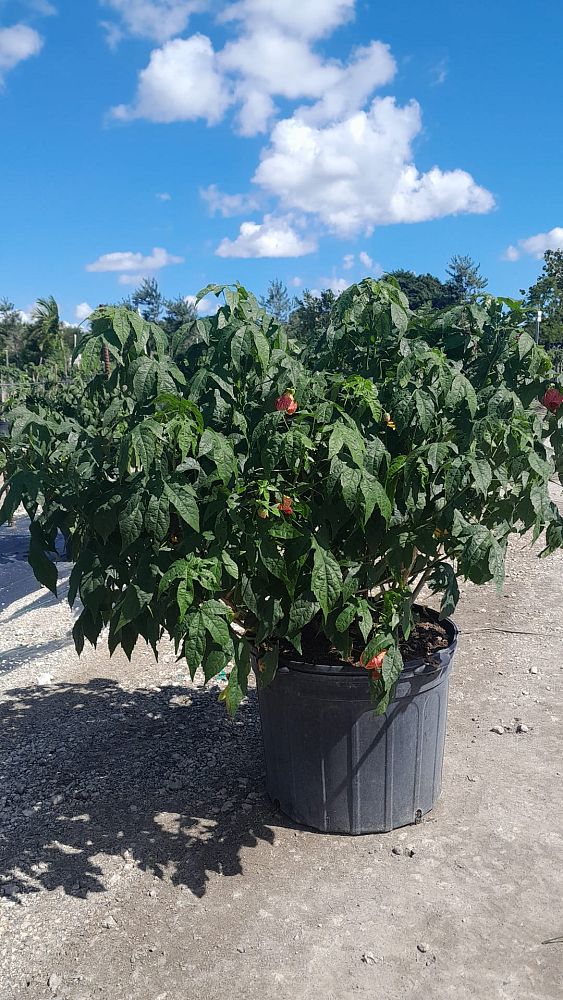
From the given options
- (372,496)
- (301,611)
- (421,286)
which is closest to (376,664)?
(301,611)

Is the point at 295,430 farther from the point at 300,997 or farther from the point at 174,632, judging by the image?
the point at 300,997

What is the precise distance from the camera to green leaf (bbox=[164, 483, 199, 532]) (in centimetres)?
199

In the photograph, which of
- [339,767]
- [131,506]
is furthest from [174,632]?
[339,767]

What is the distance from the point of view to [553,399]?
2.41 meters

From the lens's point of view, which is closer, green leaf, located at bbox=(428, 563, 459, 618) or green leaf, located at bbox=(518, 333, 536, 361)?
green leaf, located at bbox=(518, 333, 536, 361)

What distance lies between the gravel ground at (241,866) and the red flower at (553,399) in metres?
1.60

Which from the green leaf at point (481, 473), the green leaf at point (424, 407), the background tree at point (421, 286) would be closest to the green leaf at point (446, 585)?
the green leaf at point (481, 473)

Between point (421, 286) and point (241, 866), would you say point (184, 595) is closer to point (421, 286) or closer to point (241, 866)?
point (241, 866)

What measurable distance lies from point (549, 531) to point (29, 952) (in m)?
2.14

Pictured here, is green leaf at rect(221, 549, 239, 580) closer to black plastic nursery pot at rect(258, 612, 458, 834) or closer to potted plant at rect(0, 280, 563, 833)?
potted plant at rect(0, 280, 563, 833)

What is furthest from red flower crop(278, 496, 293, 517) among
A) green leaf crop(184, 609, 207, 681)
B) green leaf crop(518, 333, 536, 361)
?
green leaf crop(518, 333, 536, 361)

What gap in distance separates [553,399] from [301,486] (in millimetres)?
872

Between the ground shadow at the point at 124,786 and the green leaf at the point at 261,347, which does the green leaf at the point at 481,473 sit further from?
the ground shadow at the point at 124,786

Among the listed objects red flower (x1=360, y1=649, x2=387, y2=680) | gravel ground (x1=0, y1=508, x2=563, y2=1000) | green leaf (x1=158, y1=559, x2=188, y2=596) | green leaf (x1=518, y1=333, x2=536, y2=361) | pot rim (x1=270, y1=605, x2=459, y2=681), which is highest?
green leaf (x1=518, y1=333, x2=536, y2=361)
